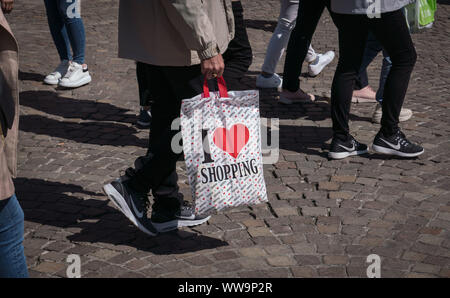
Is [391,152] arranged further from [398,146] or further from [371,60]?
[371,60]

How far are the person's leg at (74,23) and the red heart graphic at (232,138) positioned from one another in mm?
3804

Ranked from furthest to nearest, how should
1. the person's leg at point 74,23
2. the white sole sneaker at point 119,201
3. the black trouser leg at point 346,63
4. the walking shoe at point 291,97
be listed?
the person's leg at point 74,23
the walking shoe at point 291,97
the black trouser leg at point 346,63
the white sole sneaker at point 119,201

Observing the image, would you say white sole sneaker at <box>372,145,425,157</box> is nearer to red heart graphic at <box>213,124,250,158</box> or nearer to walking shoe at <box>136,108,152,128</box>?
red heart graphic at <box>213,124,250,158</box>

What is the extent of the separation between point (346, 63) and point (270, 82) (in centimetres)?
188

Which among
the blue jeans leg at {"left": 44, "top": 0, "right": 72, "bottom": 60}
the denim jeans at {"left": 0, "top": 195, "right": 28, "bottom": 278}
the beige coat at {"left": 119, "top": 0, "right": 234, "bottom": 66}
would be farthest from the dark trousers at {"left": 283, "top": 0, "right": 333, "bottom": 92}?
the denim jeans at {"left": 0, "top": 195, "right": 28, "bottom": 278}

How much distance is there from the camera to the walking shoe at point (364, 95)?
6.20 metres

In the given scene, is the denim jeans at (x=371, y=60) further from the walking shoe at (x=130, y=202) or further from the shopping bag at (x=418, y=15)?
the walking shoe at (x=130, y=202)

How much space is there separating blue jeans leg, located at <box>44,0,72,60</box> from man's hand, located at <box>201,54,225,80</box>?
389 centimetres

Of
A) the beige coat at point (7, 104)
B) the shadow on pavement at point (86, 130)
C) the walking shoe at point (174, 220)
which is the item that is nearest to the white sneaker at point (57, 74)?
the shadow on pavement at point (86, 130)

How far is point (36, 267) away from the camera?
3498 millimetres

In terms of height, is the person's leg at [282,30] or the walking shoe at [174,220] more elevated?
the person's leg at [282,30]

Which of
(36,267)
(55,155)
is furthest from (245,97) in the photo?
(55,155)
